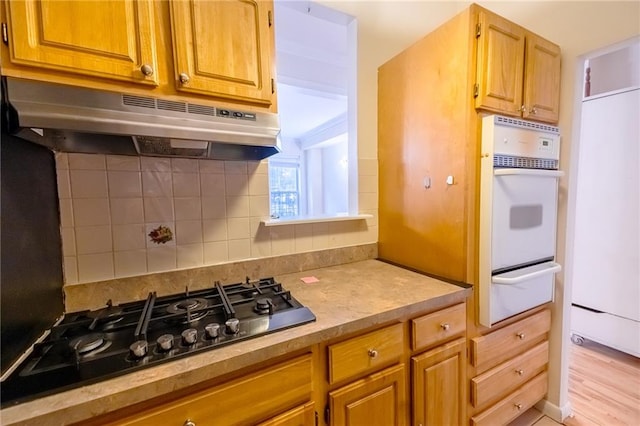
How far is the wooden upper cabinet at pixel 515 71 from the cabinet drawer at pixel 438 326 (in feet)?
2.84

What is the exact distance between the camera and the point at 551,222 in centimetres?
143

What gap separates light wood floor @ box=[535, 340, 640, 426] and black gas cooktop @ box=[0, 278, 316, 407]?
177 centimetres

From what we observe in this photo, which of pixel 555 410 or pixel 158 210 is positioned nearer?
pixel 158 210

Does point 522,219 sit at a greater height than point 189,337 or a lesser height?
greater

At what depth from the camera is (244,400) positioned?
2.47ft

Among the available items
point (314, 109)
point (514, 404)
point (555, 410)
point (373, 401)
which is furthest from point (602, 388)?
point (314, 109)

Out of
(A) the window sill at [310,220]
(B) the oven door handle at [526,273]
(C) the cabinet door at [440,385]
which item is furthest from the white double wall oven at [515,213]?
(A) the window sill at [310,220]

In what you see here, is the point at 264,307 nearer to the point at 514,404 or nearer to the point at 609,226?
the point at 514,404

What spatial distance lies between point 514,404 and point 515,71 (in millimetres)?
1625

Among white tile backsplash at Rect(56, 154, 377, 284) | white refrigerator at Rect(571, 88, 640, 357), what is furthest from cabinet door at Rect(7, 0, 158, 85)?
white refrigerator at Rect(571, 88, 640, 357)

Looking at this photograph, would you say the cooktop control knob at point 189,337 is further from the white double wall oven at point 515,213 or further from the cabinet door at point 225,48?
the white double wall oven at point 515,213

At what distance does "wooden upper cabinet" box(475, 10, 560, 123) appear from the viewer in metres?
1.17

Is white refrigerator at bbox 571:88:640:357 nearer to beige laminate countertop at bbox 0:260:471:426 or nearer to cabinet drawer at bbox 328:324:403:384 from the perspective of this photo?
beige laminate countertop at bbox 0:260:471:426

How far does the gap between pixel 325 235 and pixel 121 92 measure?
42.2 inches
